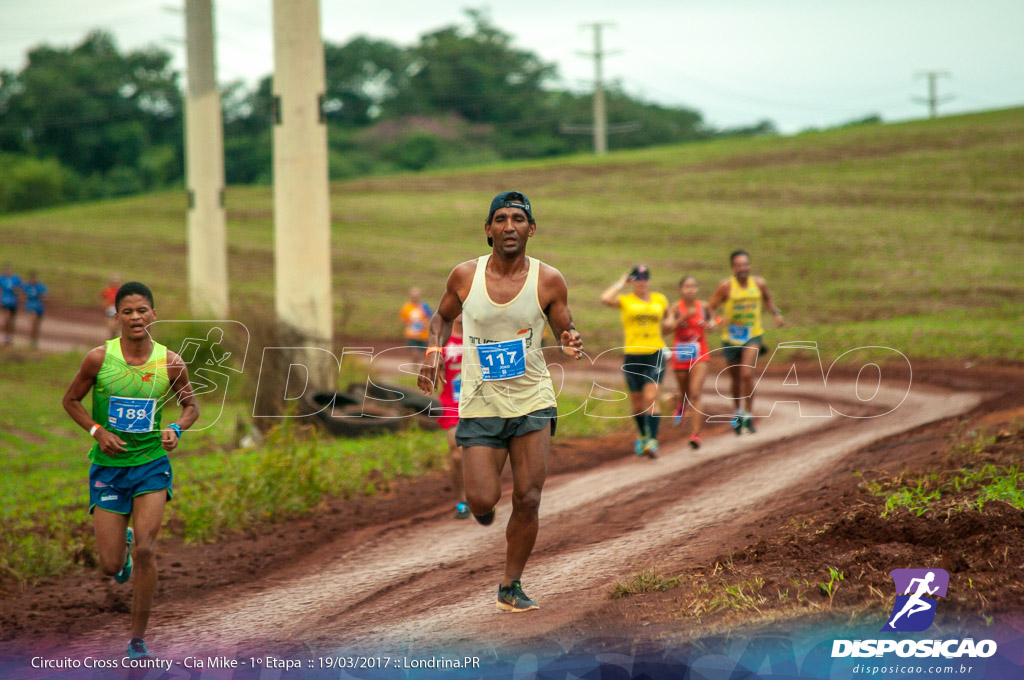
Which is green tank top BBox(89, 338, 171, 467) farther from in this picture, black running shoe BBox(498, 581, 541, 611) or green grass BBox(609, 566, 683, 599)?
green grass BBox(609, 566, 683, 599)

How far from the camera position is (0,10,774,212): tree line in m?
74.5

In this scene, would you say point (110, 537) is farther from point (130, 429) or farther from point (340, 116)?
point (340, 116)

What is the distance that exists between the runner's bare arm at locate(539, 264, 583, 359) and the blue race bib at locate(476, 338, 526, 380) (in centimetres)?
27

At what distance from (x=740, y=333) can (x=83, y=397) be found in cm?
905

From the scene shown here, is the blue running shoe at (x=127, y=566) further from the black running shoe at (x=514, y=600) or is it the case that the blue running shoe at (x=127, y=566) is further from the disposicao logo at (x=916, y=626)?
the disposicao logo at (x=916, y=626)

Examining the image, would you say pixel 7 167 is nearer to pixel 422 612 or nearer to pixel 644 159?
pixel 644 159

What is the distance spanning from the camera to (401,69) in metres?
88.8

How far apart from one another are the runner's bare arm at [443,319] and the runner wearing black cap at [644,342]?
5936 mm

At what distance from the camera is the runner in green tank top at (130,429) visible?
6102 mm

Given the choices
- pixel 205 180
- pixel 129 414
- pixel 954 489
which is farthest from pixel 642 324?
pixel 205 180

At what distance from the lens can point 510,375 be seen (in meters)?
6.18

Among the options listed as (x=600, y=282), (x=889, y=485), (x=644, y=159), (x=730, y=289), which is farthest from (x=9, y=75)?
(x=889, y=485)

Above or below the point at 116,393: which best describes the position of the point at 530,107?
above

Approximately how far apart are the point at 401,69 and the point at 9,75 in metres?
31.8
